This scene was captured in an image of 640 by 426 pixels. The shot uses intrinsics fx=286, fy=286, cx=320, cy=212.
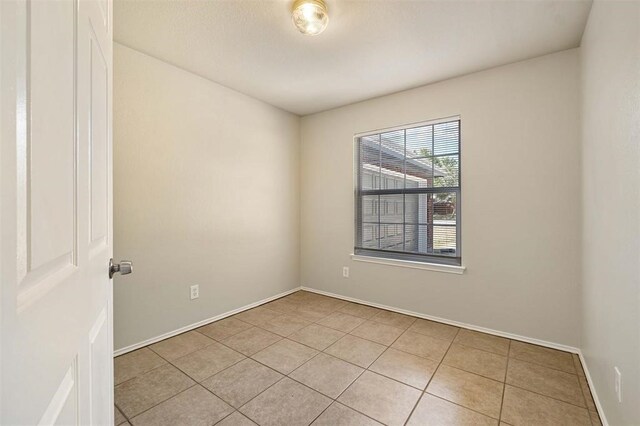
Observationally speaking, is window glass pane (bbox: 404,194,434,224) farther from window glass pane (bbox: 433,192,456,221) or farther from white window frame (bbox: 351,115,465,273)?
white window frame (bbox: 351,115,465,273)

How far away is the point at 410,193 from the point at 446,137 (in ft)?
2.23

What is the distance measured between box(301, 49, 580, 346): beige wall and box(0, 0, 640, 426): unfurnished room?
18 millimetres

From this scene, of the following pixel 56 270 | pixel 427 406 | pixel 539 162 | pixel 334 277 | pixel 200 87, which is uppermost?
pixel 200 87

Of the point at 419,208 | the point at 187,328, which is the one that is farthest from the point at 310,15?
the point at 187,328

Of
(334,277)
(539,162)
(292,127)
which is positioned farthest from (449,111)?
(334,277)

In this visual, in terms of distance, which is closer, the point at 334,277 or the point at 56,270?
the point at 56,270

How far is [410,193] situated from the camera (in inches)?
126

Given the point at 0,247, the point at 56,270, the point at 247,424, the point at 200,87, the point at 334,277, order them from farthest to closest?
the point at 334,277 < the point at 200,87 < the point at 247,424 < the point at 56,270 < the point at 0,247

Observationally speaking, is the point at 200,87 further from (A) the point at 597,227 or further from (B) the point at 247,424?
(A) the point at 597,227

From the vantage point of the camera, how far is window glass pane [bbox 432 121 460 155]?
2885 mm

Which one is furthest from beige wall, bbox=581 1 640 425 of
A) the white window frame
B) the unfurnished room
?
the white window frame

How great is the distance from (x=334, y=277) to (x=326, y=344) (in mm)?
1306

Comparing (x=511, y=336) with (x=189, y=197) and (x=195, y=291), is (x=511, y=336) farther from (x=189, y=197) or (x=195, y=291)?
(x=189, y=197)

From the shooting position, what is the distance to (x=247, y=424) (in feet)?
5.04
